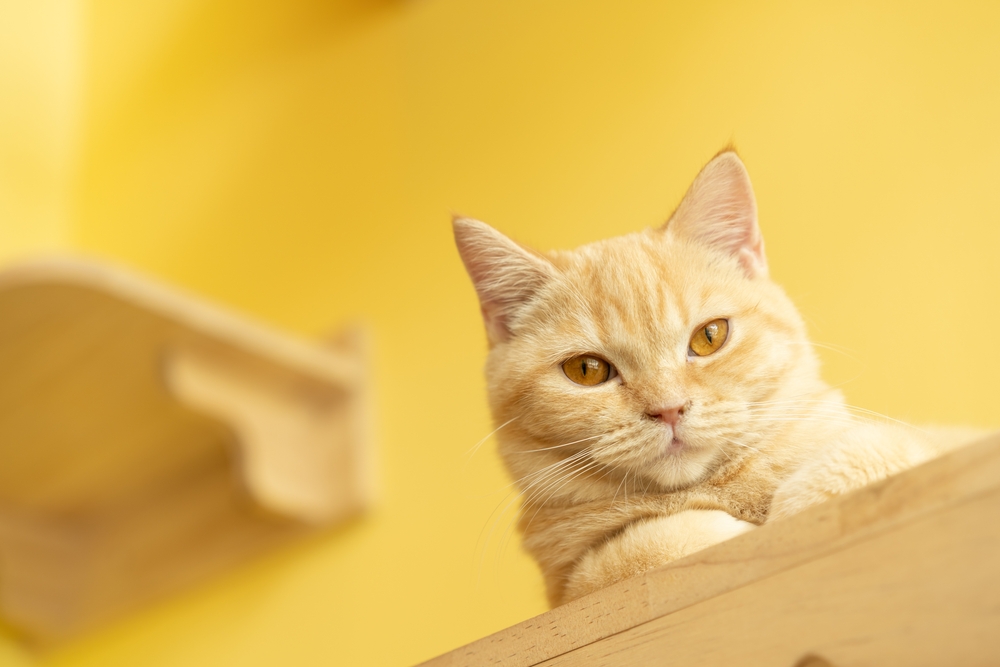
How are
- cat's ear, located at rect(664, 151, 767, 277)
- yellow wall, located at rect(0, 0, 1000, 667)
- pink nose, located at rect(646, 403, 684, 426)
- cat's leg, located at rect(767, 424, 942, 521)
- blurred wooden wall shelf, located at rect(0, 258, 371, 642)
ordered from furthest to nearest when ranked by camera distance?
blurred wooden wall shelf, located at rect(0, 258, 371, 642)
yellow wall, located at rect(0, 0, 1000, 667)
cat's ear, located at rect(664, 151, 767, 277)
pink nose, located at rect(646, 403, 684, 426)
cat's leg, located at rect(767, 424, 942, 521)

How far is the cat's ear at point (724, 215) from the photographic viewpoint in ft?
2.93

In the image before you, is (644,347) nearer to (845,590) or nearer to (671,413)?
(671,413)

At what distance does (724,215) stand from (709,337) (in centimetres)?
16

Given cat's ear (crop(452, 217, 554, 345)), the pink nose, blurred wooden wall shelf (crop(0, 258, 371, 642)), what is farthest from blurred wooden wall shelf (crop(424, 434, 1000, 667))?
blurred wooden wall shelf (crop(0, 258, 371, 642))

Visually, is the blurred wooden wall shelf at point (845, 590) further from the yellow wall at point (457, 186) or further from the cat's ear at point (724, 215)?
the yellow wall at point (457, 186)

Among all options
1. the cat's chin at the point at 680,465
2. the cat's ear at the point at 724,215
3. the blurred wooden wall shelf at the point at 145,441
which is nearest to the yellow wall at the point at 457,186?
the blurred wooden wall shelf at the point at 145,441

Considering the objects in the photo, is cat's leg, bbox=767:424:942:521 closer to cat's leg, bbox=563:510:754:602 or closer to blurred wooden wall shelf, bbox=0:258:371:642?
cat's leg, bbox=563:510:754:602

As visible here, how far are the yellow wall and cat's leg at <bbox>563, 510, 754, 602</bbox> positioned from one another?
1.39ft

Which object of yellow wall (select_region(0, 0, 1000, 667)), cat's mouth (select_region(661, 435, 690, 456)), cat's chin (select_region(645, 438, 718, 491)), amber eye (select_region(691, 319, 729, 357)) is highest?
yellow wall (select_region(0, 0, 1000, 667))

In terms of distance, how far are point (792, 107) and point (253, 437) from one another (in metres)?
1.15

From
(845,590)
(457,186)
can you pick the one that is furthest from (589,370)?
(457,186)

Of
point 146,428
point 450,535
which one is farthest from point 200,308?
point 450,535

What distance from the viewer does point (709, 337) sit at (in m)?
0.82

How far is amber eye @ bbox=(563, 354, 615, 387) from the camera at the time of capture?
2.76 ft
